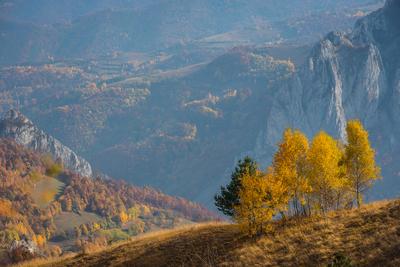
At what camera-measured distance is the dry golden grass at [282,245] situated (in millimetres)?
40688

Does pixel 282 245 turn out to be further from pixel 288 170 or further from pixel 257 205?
pixel 288 170

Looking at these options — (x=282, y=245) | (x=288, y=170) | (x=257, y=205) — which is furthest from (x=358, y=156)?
(x=282, y=245)

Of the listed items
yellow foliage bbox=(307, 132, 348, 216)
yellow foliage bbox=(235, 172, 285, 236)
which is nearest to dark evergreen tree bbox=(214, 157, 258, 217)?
yellow foliage bbox=(235, 172, 285, 236)

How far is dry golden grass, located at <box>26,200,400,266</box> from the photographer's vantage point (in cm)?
4069

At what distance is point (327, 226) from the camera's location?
160 ft

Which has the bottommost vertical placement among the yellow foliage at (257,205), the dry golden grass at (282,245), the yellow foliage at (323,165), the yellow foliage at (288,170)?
the dry golden grass at (282,245)

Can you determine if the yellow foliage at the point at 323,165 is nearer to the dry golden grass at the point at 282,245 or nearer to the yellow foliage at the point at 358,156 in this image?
the yellow foliage at the point at 358,156

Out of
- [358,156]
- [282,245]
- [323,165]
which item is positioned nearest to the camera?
[282,245]

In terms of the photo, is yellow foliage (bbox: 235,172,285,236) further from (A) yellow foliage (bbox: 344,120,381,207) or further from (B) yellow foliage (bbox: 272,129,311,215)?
(A) yellow foliage (bbox: 344,120,381,207)

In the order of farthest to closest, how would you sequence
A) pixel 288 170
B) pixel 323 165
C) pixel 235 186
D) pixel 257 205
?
pixel 323 165
pixel 235 186
pixel 288 170
pixel 257 205

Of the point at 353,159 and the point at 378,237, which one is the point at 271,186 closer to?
the point at 378,237

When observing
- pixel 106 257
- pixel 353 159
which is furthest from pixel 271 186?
pixel 353 159

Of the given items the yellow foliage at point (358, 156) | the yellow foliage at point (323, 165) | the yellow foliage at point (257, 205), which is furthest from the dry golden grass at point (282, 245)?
the yellow foliage at point (358, 156)

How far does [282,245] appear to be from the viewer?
45.8 m
